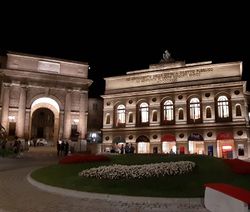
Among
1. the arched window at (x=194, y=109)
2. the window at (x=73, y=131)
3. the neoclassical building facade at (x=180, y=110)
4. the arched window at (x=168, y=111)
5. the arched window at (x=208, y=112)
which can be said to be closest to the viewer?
the neoclassical building facade at (x=180, y=110)

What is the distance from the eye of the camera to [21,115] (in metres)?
54.8

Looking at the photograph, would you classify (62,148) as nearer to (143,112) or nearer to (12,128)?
(12,128)

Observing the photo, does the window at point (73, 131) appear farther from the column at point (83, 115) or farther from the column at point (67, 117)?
the column at point (83, 115)

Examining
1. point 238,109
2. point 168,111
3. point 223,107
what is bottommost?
point 238,109

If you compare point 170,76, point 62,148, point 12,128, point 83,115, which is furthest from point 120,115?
point 12,128

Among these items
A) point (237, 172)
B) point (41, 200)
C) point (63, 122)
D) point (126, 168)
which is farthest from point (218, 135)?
point (41, 200)

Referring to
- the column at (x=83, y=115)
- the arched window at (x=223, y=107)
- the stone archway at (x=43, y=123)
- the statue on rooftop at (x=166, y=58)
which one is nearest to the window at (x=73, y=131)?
the column at (x=83, y=115)

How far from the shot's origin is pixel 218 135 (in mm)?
50938

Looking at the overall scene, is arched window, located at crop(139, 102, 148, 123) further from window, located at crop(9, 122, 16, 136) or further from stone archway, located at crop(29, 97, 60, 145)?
window, located at crop(9, 122, 16, 136)

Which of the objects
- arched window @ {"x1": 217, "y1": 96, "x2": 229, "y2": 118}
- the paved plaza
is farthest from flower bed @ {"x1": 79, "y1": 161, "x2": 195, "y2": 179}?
arched window @ {"x1": 217, "y1": 96, "x2": 229, "y2": 118}

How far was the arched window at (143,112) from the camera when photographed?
5803 cm

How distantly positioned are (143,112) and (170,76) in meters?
8.13

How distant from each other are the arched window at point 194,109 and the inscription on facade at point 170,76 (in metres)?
4.62

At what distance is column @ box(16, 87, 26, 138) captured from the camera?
54156 millimetres
